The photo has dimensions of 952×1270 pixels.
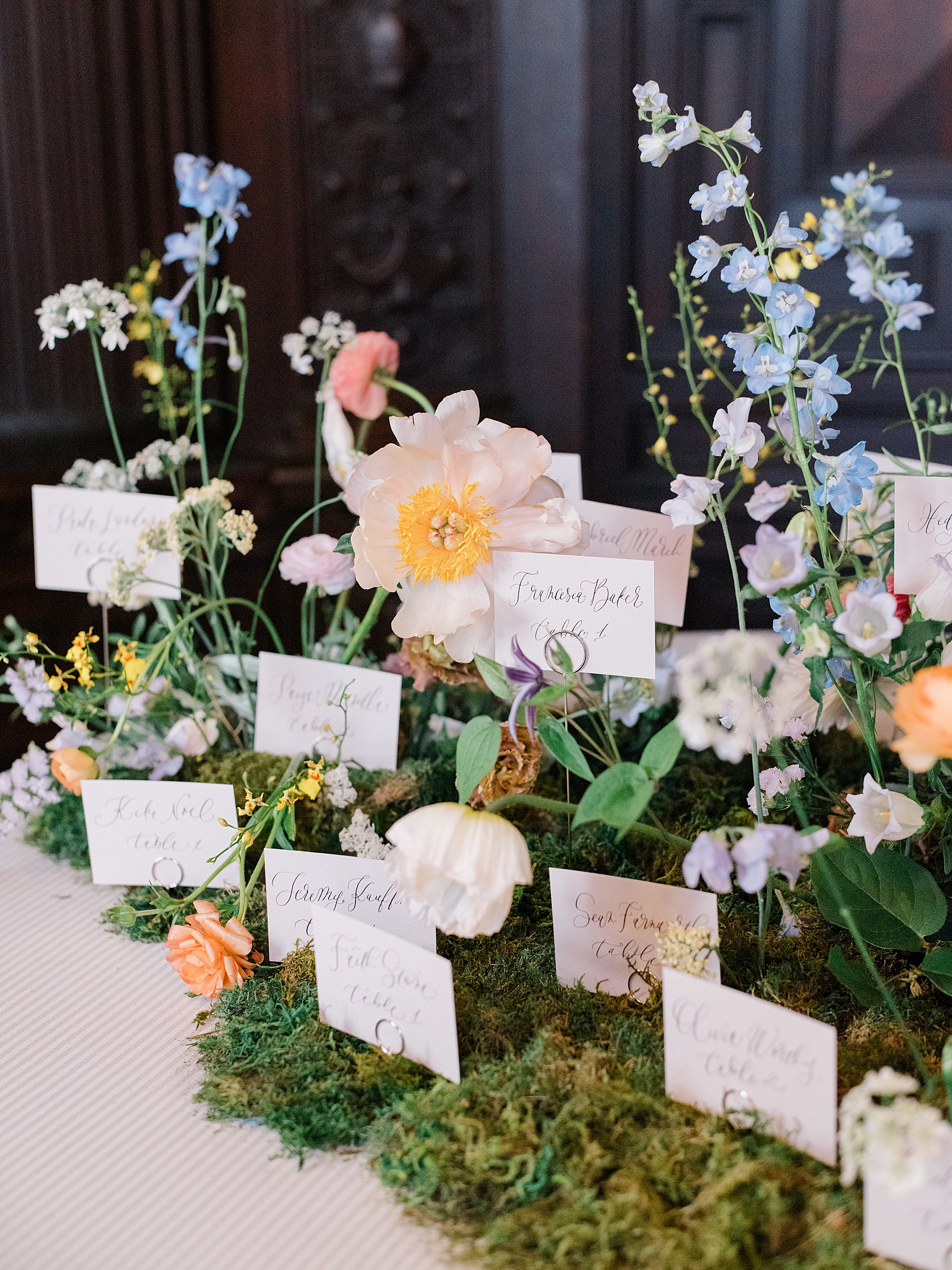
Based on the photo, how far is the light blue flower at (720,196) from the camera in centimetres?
73

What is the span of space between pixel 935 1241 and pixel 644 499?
66.7 inches

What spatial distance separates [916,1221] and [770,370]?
0.50 m

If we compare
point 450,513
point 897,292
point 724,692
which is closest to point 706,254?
point 897,292

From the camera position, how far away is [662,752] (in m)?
0.68

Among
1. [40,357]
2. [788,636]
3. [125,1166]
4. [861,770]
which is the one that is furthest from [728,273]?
[40,357]

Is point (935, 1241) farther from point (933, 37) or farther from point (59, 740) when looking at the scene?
point (933, 37)

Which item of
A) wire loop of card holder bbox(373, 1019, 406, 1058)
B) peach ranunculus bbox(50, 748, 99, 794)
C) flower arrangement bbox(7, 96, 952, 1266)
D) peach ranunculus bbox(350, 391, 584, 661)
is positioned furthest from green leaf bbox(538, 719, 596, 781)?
peach ranunculus bbox(50, 748, 99, 794)

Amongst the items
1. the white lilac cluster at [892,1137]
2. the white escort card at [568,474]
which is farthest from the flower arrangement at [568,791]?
the white escort card at [568,474]

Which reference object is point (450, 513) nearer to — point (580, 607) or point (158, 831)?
point (580, 607)

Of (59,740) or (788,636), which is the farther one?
(59,740)

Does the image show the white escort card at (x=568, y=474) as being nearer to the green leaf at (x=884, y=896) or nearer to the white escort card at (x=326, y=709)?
the white escort card at (x=326, y=709)

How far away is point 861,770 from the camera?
1087mm

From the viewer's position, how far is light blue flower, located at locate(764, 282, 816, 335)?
0.71 metres

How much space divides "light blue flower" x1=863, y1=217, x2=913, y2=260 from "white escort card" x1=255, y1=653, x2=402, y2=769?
54 centimetres
